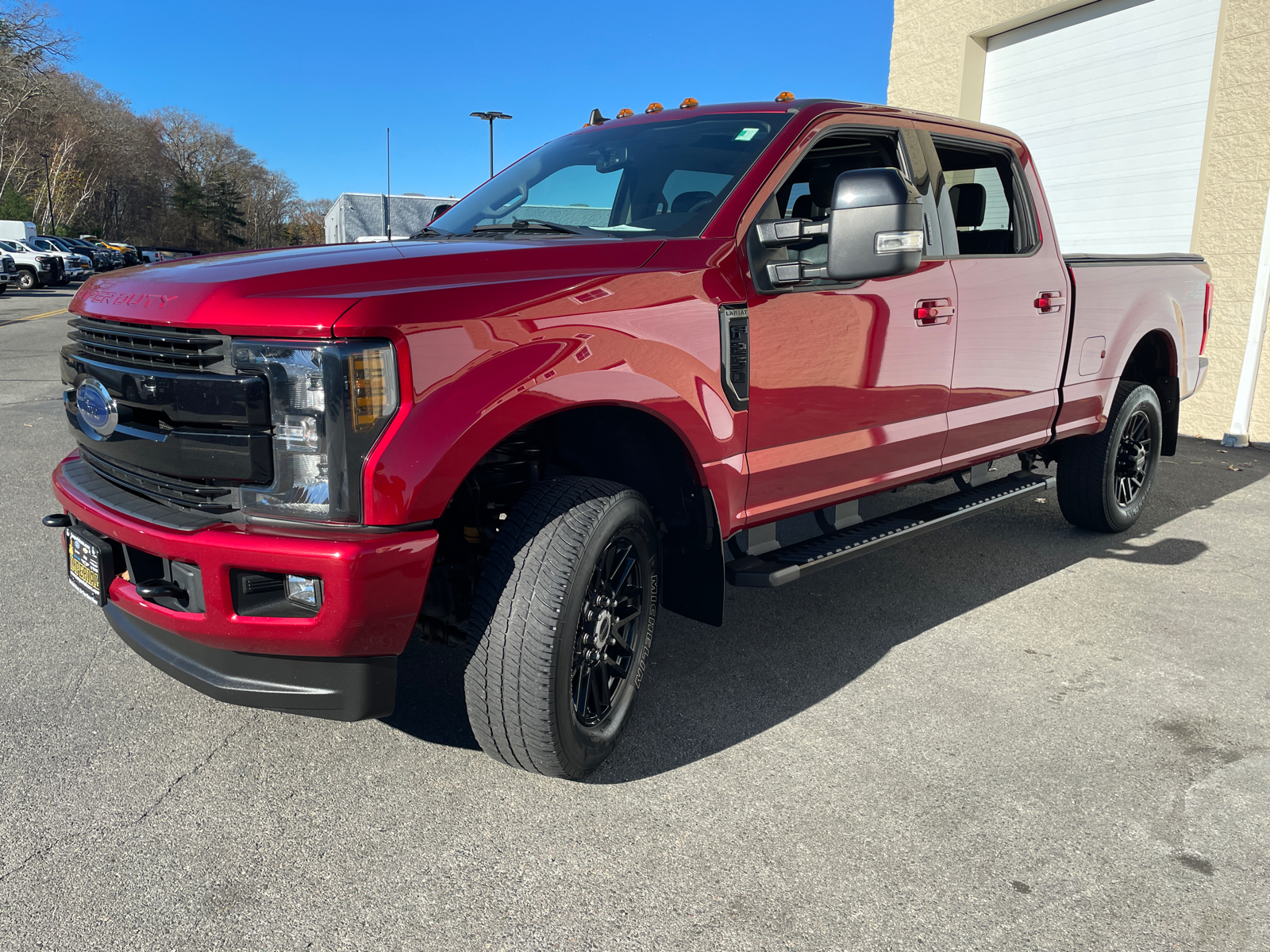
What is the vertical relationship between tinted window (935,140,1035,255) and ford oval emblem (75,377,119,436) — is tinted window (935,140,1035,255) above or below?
above

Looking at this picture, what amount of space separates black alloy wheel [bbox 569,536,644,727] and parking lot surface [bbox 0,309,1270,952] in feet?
0.68

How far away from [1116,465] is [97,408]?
496 centimetres

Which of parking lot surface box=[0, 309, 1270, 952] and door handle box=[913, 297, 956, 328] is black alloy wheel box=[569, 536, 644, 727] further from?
door handle box=[913, 297, 956, 328]

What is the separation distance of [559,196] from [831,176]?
1.03 m

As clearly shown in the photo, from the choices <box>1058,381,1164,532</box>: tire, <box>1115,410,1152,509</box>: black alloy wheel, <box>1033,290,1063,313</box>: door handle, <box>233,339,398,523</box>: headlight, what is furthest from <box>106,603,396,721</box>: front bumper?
<box>1115,410,1152,509</box>: black alloy wheel

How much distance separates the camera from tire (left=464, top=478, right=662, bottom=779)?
2459mm

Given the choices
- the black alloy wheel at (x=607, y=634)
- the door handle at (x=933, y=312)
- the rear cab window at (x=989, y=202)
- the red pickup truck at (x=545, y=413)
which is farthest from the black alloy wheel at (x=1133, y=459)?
the black alloy wheel at (x=607, y=634)

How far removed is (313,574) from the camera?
2.15m

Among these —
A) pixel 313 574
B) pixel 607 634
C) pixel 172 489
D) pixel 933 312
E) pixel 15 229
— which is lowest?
pixel 607 634

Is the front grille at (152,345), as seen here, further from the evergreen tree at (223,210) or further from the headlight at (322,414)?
Answer: the evergreen tree at (223,210)

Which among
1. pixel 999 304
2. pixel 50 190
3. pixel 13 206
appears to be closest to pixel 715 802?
pixel 999 304

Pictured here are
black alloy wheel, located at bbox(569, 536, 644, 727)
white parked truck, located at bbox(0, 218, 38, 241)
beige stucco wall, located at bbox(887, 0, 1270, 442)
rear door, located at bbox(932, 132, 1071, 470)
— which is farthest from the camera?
white parked truck, located at bbox(0, 218, 38, 241)

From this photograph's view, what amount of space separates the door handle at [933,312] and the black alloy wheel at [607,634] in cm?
152

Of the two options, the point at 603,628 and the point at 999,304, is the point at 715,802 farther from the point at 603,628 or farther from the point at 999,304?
the point at 999,304
